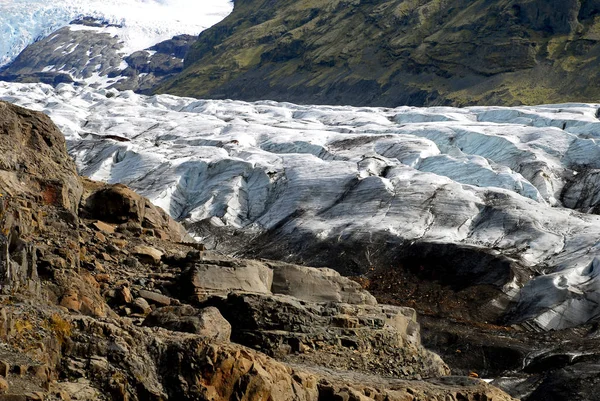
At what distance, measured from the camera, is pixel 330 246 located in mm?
50875

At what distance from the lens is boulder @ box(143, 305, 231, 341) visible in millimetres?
15875

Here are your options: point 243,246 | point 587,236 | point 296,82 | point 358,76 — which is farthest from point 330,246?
point 296,82

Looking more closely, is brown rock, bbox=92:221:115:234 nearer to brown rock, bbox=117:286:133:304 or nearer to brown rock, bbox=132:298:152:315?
brown rock, bbox=117:286:133:304

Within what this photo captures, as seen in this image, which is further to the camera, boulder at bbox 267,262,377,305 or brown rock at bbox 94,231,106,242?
boulder at bbox 267,262,377,305

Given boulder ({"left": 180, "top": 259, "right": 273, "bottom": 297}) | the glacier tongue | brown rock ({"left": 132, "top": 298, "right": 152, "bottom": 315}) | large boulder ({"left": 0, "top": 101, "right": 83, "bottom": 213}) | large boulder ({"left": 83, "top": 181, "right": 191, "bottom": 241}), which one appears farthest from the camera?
the glacier tongue

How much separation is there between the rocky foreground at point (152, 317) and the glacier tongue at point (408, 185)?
2293 cm

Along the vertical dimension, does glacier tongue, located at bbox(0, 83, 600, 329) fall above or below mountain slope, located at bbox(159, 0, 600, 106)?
above

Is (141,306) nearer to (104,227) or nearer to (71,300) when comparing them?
(71,300)

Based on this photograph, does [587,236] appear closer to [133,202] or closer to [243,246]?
[243,246]

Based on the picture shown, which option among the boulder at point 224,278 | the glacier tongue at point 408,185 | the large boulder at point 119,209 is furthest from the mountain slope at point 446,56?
the boulder at point 224,278

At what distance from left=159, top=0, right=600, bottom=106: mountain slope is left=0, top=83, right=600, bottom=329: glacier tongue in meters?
52.0

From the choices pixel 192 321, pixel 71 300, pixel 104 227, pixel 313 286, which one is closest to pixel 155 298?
pixel 192 321

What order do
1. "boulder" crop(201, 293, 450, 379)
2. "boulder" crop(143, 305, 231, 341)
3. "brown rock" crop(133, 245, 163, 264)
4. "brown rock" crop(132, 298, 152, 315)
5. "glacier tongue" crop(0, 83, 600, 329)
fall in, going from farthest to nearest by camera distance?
"glacier tongue" crop(0, 83, 600, 329), "brown rock" crop(133, 245, 163, 264), "brown rock" crop(132, 298, 152, 315), "boulder" crop(201, 293, 450, 379), "boulder" crop(143, 305, 231, 341)

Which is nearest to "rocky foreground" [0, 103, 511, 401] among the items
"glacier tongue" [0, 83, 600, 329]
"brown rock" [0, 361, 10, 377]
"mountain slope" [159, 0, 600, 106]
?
"brown rock" [0, 361, 10, 377]
